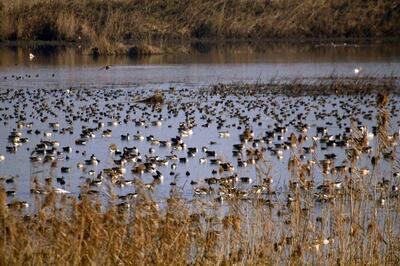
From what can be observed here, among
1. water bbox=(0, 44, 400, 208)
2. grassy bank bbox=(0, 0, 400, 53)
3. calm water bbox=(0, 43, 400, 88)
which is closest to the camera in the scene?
water bbox=(0, 44, 400, 208)

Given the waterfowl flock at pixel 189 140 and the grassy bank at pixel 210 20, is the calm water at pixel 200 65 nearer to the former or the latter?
the grassy bank at pixel 210 20

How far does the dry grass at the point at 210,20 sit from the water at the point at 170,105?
480 cm

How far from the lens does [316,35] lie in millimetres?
51594

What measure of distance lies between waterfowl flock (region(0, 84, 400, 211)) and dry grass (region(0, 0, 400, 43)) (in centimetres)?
2175

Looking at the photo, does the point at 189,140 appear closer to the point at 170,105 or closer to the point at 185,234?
the point at 170,105

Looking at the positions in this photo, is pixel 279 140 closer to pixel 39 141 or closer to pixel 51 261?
pixel 39 141

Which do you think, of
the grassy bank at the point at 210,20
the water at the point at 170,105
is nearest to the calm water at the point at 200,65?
the water at the point at 170,105

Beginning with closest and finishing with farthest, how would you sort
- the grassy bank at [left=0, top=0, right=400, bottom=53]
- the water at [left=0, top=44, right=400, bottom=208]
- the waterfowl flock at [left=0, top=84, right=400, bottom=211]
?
the waterfowl flock at [left=0, top=84, right=400, bottom=211] → the water at [left=0, top=44, right=400, bottom=208] → the grassy bank at [left=0, top=0, right=400, bottom=53]

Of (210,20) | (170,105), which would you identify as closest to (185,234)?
(170,105)

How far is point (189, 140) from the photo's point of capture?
57.5ft

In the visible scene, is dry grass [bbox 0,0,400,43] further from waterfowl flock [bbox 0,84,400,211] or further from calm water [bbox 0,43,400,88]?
waterfowl flock [bbox 0,84,400,211]

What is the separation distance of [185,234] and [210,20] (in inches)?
1771

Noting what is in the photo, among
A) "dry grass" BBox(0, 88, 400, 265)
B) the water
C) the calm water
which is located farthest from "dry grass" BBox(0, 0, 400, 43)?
"dry grass" BBox(0, 88, 400, 265)

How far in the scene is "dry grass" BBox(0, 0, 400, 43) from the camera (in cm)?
4878
